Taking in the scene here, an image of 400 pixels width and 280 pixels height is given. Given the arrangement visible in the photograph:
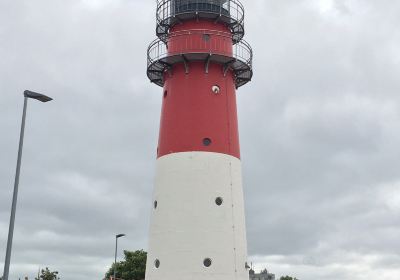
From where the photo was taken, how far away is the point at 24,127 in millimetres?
21406

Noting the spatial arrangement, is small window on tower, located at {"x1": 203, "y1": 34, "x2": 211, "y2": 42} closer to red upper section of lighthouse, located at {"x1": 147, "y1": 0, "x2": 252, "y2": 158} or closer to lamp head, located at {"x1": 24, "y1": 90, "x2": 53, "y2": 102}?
red upper section of lighthouse, located at {"x1": 147, "y1": 0, "x2": 252, "y2": 158}

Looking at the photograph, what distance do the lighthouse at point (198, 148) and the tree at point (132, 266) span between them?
1377 inches

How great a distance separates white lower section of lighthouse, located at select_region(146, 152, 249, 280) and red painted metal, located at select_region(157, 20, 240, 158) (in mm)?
837

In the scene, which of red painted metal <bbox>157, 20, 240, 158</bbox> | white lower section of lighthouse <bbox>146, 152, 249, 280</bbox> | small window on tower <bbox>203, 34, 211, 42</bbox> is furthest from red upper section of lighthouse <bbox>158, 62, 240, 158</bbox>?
small window on tower <bbox>203, 34, 211, 42</bbox>

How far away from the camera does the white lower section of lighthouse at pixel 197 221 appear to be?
2889 cm

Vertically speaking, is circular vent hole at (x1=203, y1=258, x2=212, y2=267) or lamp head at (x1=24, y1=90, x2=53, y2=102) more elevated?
lamp head at (x1=24, y1=90, x2=53, y2=102)

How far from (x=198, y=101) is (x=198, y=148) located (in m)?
2.68

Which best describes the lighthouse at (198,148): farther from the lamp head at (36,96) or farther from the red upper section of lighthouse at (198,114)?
the lamp head at (36,96)

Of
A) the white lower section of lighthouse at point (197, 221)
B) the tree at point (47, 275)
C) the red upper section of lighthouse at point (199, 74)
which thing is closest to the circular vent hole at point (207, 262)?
the white lower section of lighthouse at point (197, 221)

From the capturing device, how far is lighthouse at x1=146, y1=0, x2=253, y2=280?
29.1m

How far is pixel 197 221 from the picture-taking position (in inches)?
1152

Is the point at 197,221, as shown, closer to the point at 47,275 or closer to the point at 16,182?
the point at 16,182

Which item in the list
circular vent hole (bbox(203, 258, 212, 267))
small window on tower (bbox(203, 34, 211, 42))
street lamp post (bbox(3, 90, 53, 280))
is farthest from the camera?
small window on tower (bbox(203, 34, 211, 42))

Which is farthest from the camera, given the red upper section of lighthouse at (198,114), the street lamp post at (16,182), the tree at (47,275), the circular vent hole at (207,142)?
the tree at (47,275)
